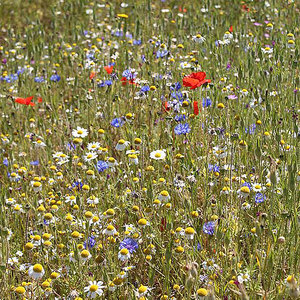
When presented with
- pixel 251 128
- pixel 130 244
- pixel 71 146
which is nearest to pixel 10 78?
pixel 71 146

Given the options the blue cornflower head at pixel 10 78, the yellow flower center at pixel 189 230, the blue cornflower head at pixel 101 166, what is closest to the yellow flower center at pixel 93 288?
the yellow flower center at pixel 189 230

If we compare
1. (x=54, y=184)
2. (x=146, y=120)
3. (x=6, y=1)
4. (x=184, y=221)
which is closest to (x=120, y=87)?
(x=146, y=120)

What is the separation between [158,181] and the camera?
2105 millimetres

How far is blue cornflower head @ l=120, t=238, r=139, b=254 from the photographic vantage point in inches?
70.8

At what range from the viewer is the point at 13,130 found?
336 cm

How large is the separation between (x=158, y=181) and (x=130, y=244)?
38 centimetres

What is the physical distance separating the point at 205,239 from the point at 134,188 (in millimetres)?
402

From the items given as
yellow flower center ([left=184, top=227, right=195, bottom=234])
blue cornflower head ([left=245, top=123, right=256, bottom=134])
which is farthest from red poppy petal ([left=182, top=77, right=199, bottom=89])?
yellow flower center ([left=184, top=227, right=195, bottom=234])

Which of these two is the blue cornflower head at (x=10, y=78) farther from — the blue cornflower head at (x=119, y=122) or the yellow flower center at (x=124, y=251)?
the yellow flower center at (x=124, y=251)

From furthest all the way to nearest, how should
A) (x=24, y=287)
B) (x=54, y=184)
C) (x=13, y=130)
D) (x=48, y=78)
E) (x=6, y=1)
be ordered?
1. (x=6, y=1)
2. (x=48, y=78)
3. (x=13, y=130)
4. (x=54, y=184)
5. (x=24, y=287)

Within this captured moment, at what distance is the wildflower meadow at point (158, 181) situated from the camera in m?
1.72

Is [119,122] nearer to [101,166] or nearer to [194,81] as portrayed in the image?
[101,166]

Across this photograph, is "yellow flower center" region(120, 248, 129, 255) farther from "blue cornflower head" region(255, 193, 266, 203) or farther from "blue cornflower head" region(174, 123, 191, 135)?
"blue cornflower head" region(174, 123, 191, 135)

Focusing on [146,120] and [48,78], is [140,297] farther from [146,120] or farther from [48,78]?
[48,78]
